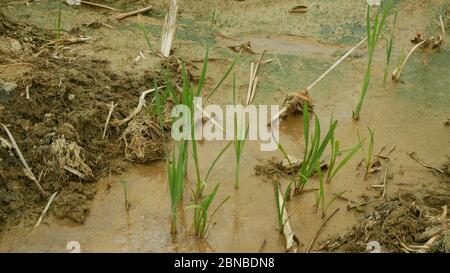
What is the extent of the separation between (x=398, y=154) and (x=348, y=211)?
0.52 m

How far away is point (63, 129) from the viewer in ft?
10.3

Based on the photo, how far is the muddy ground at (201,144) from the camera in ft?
9.37

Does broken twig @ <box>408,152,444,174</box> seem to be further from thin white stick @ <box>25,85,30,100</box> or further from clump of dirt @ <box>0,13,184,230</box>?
thin white stick @ <box>25,85,30,100</box>

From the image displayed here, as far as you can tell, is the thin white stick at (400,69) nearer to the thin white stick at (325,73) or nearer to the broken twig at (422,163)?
the thin white stick at (325,73)

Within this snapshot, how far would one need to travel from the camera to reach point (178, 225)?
293 centimetres

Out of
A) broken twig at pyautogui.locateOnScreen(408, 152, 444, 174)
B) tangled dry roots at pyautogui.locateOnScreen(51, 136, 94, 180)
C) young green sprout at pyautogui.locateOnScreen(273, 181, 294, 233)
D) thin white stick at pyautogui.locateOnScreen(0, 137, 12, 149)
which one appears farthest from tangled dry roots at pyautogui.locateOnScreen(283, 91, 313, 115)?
thin white stick at pyautogui.locateOnScreen(0, 137, 12, 149)

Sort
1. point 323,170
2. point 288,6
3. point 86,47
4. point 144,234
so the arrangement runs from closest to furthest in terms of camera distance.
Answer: point 144,234 → point 323,170 → point 86,47 → point 288,6

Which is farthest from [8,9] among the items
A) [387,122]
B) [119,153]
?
[387,122]

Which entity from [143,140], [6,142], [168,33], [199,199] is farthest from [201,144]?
[6,142]

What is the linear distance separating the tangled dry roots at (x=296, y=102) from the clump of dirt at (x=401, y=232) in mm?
893

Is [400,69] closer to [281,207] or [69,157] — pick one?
[281,207]

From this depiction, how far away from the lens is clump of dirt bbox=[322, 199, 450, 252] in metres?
2.69
